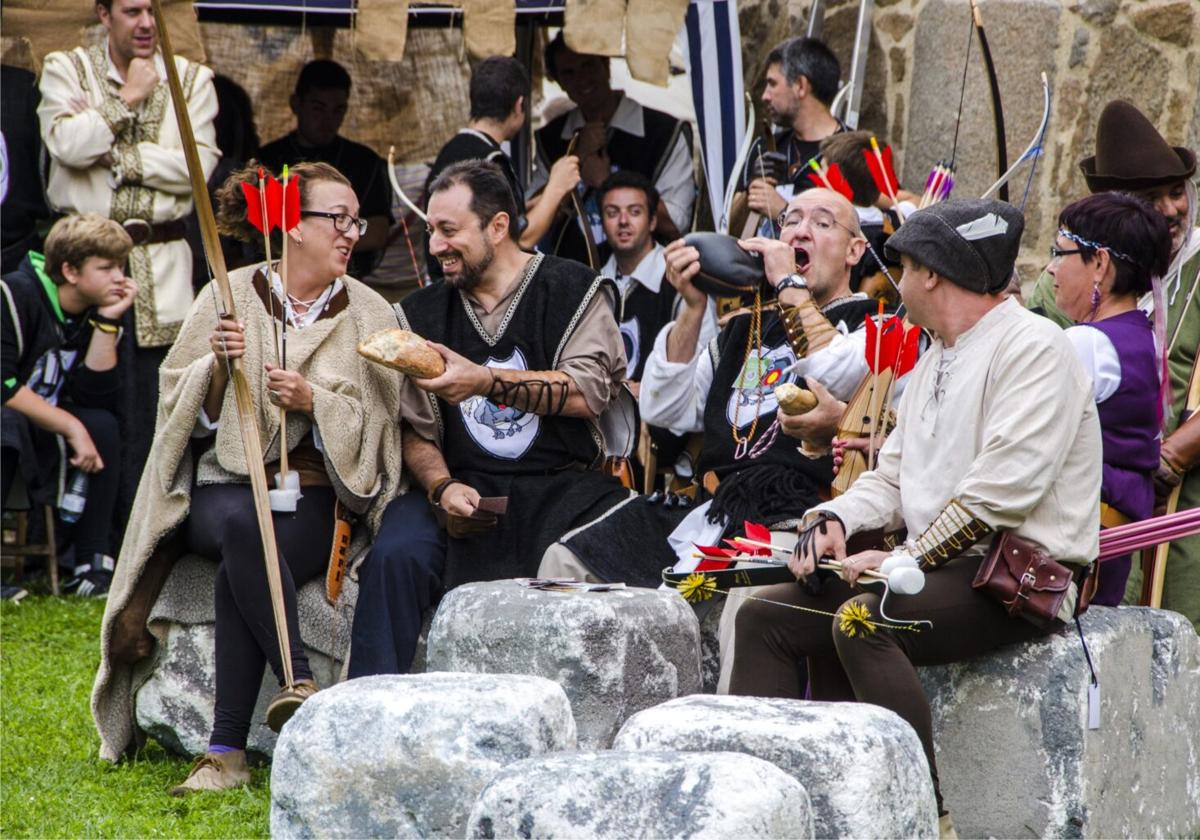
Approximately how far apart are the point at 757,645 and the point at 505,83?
3.40 meters

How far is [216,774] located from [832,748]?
85.4 inches

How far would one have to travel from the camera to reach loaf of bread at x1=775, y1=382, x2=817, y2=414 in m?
4.45

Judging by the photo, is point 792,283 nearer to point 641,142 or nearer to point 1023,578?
point 1023,578

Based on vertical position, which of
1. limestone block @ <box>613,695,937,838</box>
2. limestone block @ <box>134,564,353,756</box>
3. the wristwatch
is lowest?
limestone block @ <box>134,564,353,756</box>

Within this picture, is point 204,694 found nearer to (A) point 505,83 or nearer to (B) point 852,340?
(B) point 852,340

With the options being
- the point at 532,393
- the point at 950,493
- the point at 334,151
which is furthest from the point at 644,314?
the point at 950,493

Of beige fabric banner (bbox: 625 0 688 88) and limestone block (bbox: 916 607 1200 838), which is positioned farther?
beige fabric banner (bbox: 625 0 688 88)

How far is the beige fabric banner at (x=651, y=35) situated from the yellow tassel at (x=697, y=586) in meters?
3.38

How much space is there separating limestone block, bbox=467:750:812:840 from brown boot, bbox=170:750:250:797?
1.94 meters

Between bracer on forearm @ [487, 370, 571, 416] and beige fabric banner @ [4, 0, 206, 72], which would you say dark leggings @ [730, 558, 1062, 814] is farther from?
beige fabric banner @ [4, 0, 206, 72]

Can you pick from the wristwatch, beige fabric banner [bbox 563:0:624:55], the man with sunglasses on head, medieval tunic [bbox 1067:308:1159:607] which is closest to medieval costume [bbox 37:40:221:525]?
beige fabric banner [bbox 563:0:624:55]

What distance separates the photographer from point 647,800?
2771 millimetres

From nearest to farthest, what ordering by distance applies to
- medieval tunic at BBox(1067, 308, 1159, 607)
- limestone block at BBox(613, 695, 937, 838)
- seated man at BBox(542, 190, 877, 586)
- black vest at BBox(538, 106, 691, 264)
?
1. limestone block at BBox(613, 695, 937, 838)
2. medieval tunic at BBox(1067, 308, 1159, 607)
3. seated man at BBox(542, 190, 877, 586)
4. black vest at BBox(538, 106, 691, 264)

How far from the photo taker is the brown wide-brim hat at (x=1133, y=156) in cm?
498
